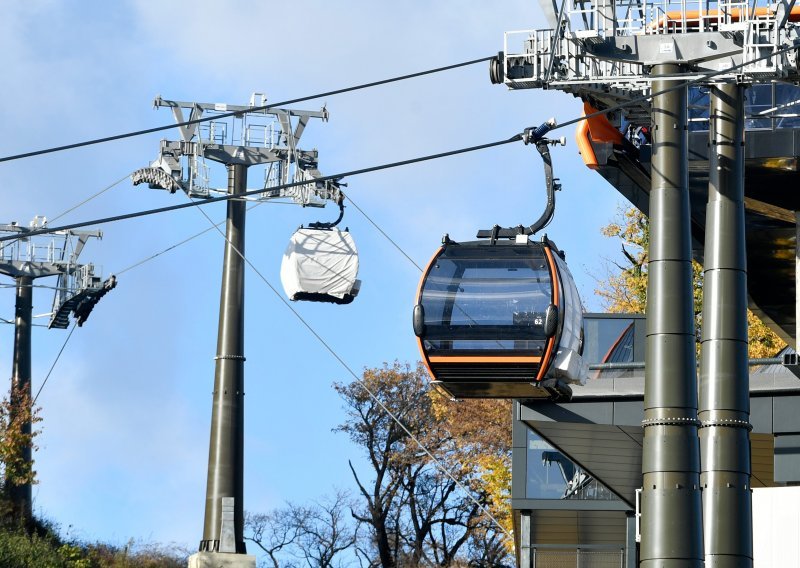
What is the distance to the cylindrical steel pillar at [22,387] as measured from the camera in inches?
1556

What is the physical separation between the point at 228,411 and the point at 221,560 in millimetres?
3103

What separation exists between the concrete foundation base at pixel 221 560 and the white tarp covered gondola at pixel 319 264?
530 cm

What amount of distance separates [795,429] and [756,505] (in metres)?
Answer: 1.66

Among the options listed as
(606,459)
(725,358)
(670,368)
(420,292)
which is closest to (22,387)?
(606,459)

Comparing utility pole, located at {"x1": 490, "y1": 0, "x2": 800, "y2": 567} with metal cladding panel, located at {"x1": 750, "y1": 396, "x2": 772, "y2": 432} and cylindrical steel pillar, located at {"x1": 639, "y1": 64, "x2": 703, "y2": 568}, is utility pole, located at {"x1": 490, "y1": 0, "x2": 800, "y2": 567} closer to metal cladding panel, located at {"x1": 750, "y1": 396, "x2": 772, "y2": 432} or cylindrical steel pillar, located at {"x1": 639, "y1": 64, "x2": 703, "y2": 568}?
cylindrical steel pillar, located at {"x1": 639, "y1": 64, "x2": 703, "y2": 568}

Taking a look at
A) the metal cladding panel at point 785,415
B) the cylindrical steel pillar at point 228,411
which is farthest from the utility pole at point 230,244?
the metal cladding panel at point 785,415

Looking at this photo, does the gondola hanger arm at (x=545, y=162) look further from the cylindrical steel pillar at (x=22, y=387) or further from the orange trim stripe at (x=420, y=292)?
the cylindrical steel pillar at (x=22, y=387)

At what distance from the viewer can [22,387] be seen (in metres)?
42.7

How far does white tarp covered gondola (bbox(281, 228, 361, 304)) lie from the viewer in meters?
29.3

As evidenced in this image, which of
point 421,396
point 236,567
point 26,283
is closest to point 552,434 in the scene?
point 236,567

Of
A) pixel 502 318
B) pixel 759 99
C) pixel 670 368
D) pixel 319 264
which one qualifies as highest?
pixel 759 99

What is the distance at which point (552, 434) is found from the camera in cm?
2527

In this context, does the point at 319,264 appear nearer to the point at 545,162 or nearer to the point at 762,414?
the point at 762,414

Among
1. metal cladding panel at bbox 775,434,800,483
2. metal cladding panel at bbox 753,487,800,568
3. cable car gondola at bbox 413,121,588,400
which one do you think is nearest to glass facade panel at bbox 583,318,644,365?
metal cladding panel at bbox 775,434,800,483
